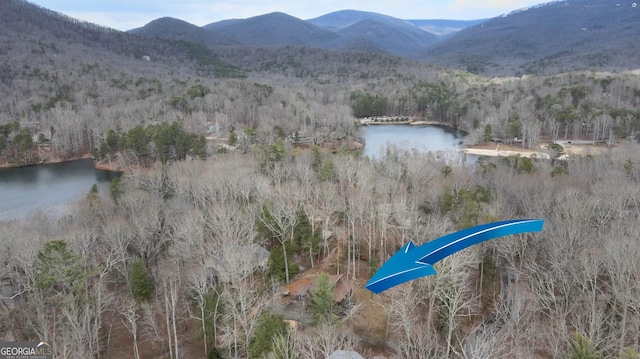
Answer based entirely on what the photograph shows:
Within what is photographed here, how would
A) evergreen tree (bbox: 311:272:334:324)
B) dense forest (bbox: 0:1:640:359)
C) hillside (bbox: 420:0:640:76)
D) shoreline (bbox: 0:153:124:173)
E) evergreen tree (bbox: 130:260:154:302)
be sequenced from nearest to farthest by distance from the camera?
dense forest (bbox: 0:1:640:359) → evergreen tree (bbox: 311:272:334:324) → evergreen tree (bbox: 130:260:154:302) → shoreline (bbox: 0:153:124:173) → hillside (bbox: 420:0:640:76)

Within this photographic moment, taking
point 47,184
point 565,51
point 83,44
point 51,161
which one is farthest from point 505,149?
point 83,44

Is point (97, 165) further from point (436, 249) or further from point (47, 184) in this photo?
point (436, 249)

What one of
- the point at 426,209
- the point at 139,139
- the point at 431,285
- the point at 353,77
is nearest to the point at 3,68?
the point at 139,139

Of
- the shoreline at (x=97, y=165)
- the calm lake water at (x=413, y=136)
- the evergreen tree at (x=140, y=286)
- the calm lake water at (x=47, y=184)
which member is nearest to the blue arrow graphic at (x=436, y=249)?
the evergreen tree at (x=140, y=286)

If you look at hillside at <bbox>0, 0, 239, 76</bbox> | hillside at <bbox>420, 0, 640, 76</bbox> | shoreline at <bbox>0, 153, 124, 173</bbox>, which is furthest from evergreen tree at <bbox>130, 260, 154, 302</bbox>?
hillside at <bbox>420, 0, 640, 76</bbox>

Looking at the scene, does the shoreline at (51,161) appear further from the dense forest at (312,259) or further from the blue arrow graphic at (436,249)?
the blue arrow graphic at (436,249)

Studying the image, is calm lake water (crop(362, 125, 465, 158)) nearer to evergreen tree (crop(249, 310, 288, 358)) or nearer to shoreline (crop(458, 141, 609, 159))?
shoreline (crop(458, 141, 609, 159))

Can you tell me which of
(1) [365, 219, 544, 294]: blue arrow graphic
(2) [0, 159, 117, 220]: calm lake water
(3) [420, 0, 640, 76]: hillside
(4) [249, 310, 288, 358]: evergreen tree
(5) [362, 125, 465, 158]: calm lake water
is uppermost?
(3) [420, 0, 640, 76]: hillside

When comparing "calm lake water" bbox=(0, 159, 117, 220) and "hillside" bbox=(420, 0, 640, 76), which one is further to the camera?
"hillside" bbox=(420, 0, 640, 76)
